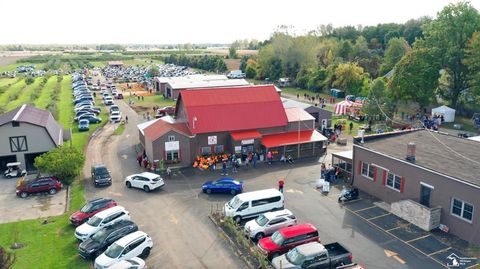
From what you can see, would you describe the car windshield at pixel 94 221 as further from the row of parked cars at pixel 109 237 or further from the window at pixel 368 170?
the window at pixel 368 170

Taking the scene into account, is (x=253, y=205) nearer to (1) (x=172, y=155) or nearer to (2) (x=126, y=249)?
(2) (x=126, y=249)

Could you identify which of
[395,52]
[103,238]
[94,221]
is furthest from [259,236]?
[395,52]

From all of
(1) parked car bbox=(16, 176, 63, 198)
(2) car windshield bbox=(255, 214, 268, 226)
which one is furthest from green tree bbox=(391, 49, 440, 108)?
(1) parked car bbox=(16, 176, 63, 198)

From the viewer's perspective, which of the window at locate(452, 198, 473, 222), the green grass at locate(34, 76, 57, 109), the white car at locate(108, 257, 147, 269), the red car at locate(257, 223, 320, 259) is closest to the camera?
the white car at locate(108, 257, 147, 269)

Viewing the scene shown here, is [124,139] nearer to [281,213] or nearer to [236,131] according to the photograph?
[236,131]

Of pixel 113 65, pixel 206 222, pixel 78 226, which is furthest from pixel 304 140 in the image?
pixel 113 65

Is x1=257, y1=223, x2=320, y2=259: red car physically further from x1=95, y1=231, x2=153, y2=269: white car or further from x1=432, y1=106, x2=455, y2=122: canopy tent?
x1=432, y1=106, x2=455, y2=122: canopy tent
